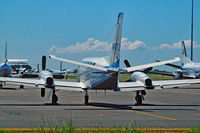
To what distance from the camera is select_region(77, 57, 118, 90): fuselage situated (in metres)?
22.0

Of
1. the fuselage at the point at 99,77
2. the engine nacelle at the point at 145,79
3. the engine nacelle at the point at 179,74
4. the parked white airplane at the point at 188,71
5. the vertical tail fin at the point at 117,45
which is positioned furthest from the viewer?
the engine nacelle at the point at 179,74

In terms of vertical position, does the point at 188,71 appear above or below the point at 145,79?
above

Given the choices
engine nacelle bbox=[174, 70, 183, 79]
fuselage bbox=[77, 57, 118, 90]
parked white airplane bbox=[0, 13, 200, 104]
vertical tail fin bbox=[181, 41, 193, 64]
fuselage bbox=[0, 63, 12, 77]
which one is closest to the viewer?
parked white airplane bbox=[0, 13, 200, 104]

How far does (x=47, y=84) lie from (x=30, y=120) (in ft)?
28.1

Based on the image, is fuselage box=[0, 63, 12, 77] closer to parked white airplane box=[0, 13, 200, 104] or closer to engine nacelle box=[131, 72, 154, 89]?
parked white airplane box=[0, 13, 200, 104]

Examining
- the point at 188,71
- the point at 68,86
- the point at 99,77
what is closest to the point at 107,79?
the point at 99,77

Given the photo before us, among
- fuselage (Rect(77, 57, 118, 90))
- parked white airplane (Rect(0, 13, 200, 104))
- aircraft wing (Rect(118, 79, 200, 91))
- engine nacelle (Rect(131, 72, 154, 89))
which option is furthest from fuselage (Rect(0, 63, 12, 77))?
engine nacelle (Rect(131, 72, 154, 89))

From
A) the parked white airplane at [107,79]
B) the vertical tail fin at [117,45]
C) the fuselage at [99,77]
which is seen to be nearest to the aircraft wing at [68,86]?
the parked white airplane at [107,79]

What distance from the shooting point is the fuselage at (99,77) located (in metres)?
22.0

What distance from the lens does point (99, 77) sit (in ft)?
75.3

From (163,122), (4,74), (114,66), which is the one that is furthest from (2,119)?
(4,74)

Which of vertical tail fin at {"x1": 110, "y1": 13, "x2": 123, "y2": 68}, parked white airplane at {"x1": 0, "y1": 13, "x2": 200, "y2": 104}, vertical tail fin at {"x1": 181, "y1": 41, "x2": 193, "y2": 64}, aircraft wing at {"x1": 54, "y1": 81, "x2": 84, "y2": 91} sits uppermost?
vertical tail fin at {"x1": 181, "y1": 41, "x2": 193, "y2": 64}

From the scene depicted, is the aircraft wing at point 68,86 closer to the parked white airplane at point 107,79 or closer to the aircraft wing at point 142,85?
the parked white airplane at point 107,79

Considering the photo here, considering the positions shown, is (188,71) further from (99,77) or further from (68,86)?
(99,77)
